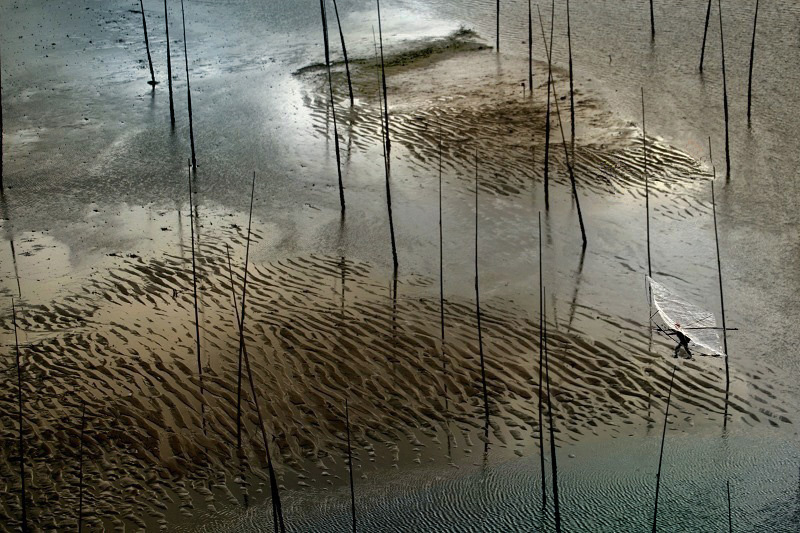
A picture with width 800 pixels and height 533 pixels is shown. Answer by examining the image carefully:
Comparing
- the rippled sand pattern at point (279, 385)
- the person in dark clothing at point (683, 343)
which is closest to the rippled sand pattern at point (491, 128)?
the person in dark clothing at point (683, 343)

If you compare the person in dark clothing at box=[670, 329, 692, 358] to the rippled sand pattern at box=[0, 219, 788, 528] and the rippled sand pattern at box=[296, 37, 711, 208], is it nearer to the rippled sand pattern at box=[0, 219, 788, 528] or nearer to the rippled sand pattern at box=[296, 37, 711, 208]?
the rippled sand pattern at box=[0, 219, 788, 528]

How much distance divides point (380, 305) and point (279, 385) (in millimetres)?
791

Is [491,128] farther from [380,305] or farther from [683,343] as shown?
[683,343]

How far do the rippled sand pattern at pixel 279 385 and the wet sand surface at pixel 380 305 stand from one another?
13mm

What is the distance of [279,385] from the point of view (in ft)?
12.6

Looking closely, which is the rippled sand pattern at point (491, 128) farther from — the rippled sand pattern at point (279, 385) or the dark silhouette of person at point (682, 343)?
the rippled sand pattern at point (279, 385)

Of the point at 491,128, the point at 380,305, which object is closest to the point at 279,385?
the point at 380,305

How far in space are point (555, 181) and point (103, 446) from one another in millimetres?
3272

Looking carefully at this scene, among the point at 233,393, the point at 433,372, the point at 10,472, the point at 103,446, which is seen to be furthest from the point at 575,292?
the point at 10,472

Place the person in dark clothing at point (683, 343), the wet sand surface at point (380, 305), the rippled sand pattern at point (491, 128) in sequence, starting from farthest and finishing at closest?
the rippled sand pattern at point (491, 128), the person in dark clothing at point (683, 343), the wet sand surface at point (380, 305)

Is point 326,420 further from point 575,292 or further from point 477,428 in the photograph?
point 575,292

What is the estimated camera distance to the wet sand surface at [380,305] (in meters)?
3.28

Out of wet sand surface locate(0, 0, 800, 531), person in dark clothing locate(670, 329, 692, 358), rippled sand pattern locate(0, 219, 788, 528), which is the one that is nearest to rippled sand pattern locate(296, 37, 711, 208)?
wet sand surface locate(0, 0, 800, 531)

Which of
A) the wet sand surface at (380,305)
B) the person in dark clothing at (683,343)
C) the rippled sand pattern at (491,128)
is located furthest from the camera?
the rippled sand pattern at (491,128)
